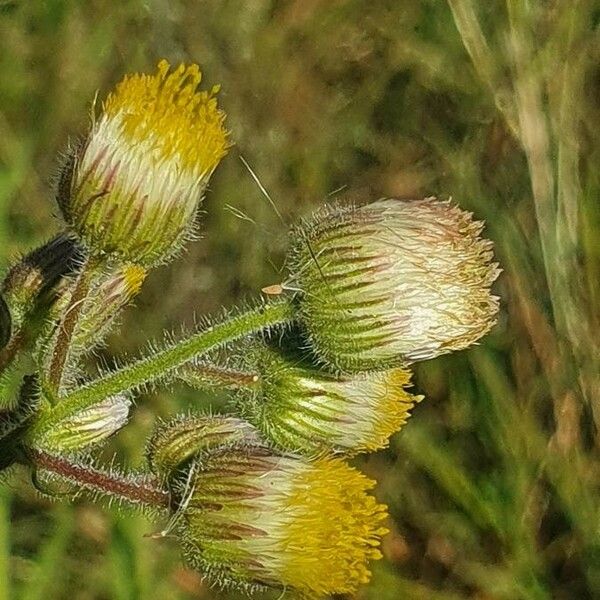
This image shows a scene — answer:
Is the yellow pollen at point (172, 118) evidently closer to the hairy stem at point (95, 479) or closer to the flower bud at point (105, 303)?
the flower bud at point (105, 303)

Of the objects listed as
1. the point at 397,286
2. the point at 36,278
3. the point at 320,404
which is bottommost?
the point at 320,404

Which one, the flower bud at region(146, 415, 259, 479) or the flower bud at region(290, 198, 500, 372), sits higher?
the flower bud at region(290, 198, 500, 372)

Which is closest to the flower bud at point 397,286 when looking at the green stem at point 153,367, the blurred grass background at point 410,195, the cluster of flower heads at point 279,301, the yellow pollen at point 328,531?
the cluster of flower heads at point 279,301

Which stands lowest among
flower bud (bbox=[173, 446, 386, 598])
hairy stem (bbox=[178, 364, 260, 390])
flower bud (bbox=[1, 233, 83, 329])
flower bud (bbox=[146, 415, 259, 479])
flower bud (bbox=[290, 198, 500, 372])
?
flower bud (bbox=[173, 446, 386, 598])

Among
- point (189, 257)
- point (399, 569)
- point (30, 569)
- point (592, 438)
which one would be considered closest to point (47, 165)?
point (189, 257)

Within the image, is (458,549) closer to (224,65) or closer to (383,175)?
(383,175)

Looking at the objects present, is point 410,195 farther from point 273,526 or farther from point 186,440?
point 273,526

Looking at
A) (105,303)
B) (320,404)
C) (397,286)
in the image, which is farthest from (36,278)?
(397,286)

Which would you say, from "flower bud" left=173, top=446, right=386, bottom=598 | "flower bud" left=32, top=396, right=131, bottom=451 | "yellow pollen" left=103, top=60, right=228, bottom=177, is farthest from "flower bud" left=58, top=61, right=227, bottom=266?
"flower bud" left=173, top=446, right=386, bottom=598

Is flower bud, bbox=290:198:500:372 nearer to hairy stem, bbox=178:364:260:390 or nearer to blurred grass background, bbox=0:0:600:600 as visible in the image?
hairy stem, bbox=178:364:260:390
